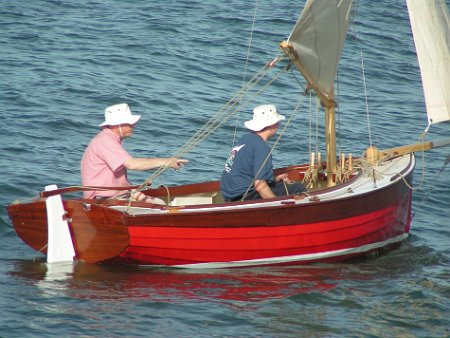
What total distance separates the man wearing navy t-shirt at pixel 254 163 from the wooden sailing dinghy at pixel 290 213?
1.05 ft

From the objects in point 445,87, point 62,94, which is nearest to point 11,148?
point 62,94

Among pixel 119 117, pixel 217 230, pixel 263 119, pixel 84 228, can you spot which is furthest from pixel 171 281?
pixel 263 119

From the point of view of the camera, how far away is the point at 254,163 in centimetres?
1095

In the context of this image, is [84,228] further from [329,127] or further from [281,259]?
[329,127]

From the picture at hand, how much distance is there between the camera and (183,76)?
20062 mm

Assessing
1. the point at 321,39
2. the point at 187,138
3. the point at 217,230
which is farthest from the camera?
the point at 187,138

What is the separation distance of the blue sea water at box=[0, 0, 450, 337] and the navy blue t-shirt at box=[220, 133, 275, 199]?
875 mm

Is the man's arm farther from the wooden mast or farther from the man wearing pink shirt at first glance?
the wooden mast

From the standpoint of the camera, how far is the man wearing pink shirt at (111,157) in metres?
10.7

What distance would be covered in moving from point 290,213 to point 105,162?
1856 mm

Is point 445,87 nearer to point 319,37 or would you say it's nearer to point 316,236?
point 319,37

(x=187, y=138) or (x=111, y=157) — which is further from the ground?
(x=111, y=157)

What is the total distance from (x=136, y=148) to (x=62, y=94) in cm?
276

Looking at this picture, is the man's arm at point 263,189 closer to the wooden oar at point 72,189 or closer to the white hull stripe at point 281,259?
the white hull stripe at point 281,259
